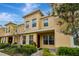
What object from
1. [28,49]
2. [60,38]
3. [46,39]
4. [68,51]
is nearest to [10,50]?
[28,49]

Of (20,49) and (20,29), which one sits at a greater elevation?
(20,29)

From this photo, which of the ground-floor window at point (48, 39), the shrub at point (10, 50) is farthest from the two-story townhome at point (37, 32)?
the shrub at point (10, 50)

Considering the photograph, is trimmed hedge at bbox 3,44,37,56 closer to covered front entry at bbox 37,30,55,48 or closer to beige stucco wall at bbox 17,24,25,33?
covered front entry at bbox 37,30,55,48

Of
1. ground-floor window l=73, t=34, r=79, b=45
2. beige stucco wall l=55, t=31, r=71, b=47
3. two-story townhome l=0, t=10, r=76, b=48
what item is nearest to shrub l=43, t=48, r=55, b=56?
two-story townhome l=0, t=10, r=76, b=48

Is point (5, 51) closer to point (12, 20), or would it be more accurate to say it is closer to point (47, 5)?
point (12, 20)

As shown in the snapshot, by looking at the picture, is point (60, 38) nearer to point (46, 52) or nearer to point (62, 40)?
point (62, 40)

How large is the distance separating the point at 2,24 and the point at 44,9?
862 mm

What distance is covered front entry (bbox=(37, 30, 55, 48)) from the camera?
337 cm

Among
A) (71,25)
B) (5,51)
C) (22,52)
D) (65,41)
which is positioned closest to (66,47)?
(65,41)

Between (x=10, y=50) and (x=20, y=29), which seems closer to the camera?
(x=10, y=50)

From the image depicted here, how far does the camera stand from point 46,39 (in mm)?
3459

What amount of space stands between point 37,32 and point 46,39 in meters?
0.23

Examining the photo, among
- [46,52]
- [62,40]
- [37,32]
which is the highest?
[37,32]

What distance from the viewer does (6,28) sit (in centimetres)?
346
